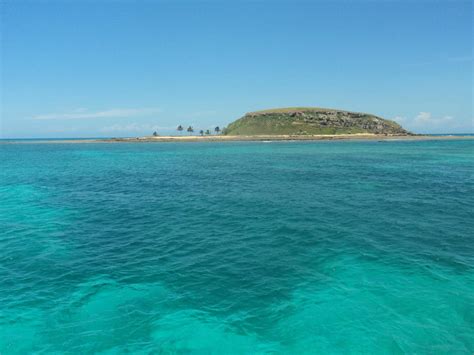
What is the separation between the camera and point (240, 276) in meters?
19.2

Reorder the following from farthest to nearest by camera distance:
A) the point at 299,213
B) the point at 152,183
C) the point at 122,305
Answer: the point at 152,183
the point at 299,213
the point at 122,305

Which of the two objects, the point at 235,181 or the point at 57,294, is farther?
the point at 235,181

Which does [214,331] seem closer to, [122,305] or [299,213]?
[122,305]

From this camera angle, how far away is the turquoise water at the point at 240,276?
13.9 meters

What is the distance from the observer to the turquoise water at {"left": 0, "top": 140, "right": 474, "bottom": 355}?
13.9m

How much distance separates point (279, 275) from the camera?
759 inches

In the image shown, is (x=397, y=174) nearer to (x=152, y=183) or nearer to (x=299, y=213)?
(x=299, y=213)

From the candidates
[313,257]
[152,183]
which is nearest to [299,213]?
[313,257]

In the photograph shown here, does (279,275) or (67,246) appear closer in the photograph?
(279,275)

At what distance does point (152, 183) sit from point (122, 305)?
38.9 meters

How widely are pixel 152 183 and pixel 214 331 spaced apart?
138ft

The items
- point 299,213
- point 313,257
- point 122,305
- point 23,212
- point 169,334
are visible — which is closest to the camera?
point 169,334

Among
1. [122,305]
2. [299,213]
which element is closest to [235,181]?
[299,213]

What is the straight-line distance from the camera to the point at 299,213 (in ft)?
109
